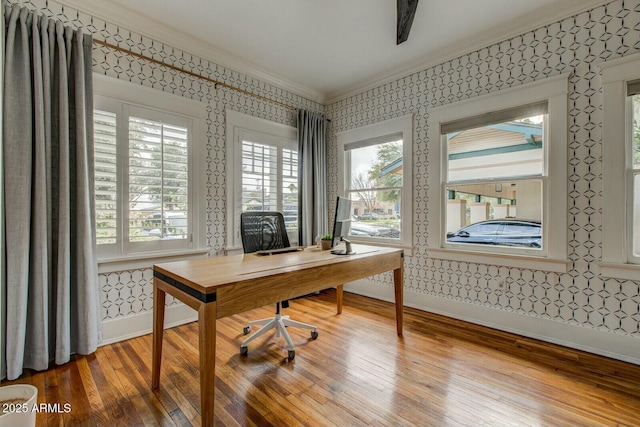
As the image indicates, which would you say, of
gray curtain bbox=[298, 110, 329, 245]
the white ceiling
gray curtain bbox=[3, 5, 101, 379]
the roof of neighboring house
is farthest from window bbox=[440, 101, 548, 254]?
gray curtain bbox=[3, 5, 101, 379]

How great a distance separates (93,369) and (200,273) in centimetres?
122

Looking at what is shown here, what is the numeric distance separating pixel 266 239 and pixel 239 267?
948mm

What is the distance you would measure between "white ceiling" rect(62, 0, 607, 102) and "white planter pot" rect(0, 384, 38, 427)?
2.62 m

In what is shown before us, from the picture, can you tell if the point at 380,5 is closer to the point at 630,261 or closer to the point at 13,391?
the point at 630,261

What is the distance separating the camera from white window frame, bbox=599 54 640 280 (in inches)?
81.7

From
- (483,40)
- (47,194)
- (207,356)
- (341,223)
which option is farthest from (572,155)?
(47,194)

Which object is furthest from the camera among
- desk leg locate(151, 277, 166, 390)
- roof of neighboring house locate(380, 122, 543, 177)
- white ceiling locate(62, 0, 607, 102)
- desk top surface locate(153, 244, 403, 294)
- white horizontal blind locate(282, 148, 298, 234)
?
white horizontal blind locate(282, 148, 298, 234)

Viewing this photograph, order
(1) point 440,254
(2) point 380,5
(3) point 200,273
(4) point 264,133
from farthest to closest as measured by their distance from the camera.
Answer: (4) point 264,133
(1) point 440,254
(2) point 380,5
(3) point 200,273

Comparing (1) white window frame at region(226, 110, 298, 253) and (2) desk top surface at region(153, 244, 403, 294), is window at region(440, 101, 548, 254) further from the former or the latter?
(1) white window frame at region(226, 110, 298, 253)

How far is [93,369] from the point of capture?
1953 mm

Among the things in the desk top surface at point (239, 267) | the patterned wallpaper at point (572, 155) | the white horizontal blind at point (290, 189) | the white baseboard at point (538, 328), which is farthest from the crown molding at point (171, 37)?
the white baseboard at point (538, 328)

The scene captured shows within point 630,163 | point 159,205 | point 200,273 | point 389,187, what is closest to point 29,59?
point 159,205

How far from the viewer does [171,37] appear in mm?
2650

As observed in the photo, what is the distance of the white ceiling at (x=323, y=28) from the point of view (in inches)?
90.1
